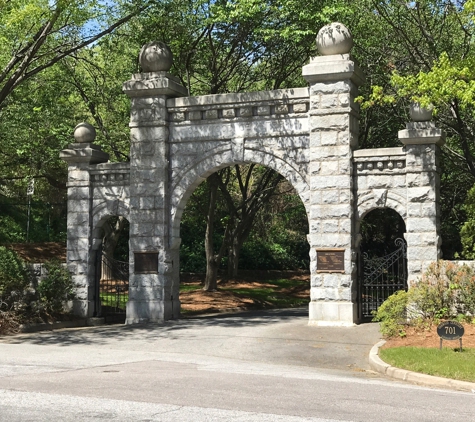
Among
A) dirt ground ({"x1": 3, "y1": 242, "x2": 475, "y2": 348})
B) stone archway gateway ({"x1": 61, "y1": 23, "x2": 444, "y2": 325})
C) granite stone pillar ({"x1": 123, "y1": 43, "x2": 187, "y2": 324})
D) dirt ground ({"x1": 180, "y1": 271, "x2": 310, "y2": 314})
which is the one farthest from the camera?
dirt ground ({"x1": 180, "y1": 271, "x2": 310, "y2": 314})

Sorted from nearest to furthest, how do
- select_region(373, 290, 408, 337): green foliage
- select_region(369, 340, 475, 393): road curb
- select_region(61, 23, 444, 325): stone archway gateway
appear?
select_region(369, 340, 475, 393): road curb, select_region(373, 290, 408, 337): green foliage, select_region(61, 23, 444, 325): stone archway gateway

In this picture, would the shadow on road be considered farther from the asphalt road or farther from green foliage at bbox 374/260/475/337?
green foliage at bbox 374/260/475/337

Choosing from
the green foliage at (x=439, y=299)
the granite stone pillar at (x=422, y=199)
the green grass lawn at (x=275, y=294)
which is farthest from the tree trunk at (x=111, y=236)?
the green foliage at (x=439, y=299)

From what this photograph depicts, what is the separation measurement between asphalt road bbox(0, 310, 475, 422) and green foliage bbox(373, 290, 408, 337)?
538 millimetres

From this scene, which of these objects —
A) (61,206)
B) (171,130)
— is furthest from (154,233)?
(61,206)

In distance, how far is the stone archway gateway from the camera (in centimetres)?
1662

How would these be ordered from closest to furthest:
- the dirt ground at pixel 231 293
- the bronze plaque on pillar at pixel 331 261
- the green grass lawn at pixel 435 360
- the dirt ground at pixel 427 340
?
the green grass lawn at pixel 435 360
the dirt ground at pixel 427 340
the bronze plaque on pillar at pixel 331 261
the dirt ground at pixel 231 293

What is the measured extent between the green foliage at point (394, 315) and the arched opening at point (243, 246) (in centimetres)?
933

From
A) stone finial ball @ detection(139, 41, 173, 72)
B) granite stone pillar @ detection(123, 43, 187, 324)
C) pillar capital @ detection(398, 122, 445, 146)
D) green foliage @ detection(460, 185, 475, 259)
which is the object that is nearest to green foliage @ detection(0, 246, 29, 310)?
granite stone pillar @ detection(123, 43, 187, 324)

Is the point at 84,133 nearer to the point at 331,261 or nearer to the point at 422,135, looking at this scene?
the point at 331,261

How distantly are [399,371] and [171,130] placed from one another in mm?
9876

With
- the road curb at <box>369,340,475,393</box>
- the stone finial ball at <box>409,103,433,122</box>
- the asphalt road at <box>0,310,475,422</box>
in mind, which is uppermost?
the stone finial ball at <box>409,103,433,122</box>

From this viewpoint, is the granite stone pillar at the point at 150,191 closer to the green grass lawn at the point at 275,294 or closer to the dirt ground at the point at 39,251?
the green grass lawn at the point at 275,294

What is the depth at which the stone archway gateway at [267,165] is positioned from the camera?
54.5ft
